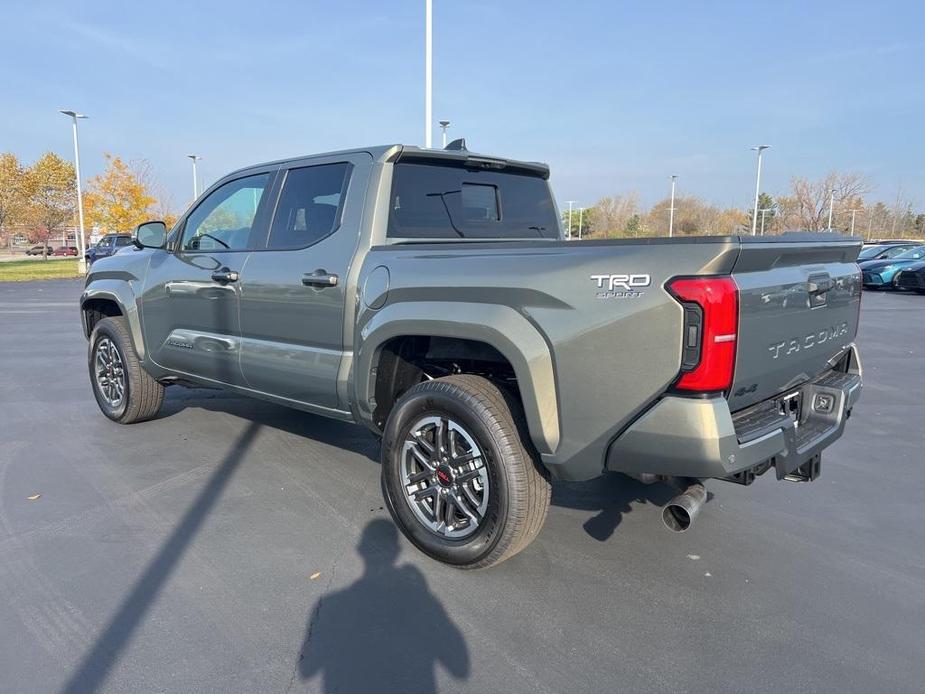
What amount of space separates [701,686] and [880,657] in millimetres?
755

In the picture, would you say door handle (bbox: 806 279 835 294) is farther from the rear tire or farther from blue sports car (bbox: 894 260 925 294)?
blue sports car (bbox: 894 260 925 294)

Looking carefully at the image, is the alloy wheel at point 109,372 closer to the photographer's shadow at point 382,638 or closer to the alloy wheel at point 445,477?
the alloy wheel at point 445,477

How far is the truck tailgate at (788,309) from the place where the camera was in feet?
8.11

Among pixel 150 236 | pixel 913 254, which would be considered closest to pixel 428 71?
pixel 150 236

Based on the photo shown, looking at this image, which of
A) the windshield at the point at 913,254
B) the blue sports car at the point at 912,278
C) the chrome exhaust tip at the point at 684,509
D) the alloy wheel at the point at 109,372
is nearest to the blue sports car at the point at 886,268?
the windshield at the point at 913,254

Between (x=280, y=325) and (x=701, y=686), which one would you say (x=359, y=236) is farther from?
(x=701, y=686)

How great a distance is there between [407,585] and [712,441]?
1517mm

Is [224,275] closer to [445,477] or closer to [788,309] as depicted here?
[445,477]

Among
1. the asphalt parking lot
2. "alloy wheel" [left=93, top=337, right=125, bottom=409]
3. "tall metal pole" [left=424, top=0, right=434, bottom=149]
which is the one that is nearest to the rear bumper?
the asphalt parking lot

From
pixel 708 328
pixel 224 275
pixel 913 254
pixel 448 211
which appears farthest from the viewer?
pixel 913 254

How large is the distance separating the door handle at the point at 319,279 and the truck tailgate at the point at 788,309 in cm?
209

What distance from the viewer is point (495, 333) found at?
2844 millimetres

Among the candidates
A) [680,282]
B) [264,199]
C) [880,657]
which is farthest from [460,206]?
[880,657]

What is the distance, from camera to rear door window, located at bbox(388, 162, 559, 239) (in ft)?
12.4
